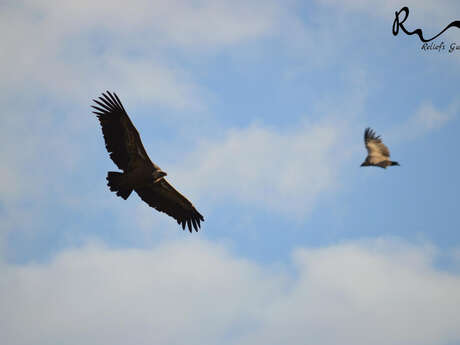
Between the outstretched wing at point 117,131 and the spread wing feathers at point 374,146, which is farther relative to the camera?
the spread wing feathers at point 374,146

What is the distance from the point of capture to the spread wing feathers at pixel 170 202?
23.2 m

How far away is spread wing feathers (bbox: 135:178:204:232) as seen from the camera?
23.2 metres

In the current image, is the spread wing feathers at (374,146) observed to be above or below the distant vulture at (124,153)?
above

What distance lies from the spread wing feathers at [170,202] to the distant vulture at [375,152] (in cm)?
666

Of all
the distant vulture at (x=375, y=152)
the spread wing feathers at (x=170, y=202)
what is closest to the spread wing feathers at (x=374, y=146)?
the distant vulture at (x=375, y=152)

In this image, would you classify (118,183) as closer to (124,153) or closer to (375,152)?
→ (124,153)

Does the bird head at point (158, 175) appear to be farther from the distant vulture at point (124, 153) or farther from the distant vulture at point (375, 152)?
the distant vulture at point (375, 152)

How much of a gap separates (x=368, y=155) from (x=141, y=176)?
9327 millimetres

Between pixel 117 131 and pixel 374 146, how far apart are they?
1069cm

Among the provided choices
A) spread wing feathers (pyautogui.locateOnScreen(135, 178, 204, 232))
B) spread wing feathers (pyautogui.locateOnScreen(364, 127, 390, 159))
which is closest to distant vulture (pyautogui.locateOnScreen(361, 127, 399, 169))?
spread wing feathers (pyautogui.locateOnScreen(364, 127, 390, 159))

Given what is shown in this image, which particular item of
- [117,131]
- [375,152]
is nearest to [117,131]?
[117,131]

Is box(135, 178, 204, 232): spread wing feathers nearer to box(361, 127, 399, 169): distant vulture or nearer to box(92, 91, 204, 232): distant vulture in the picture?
box(92, 91, 204, 232): distant vulture

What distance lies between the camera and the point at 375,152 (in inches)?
1030

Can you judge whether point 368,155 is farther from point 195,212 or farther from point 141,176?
point 141,176
